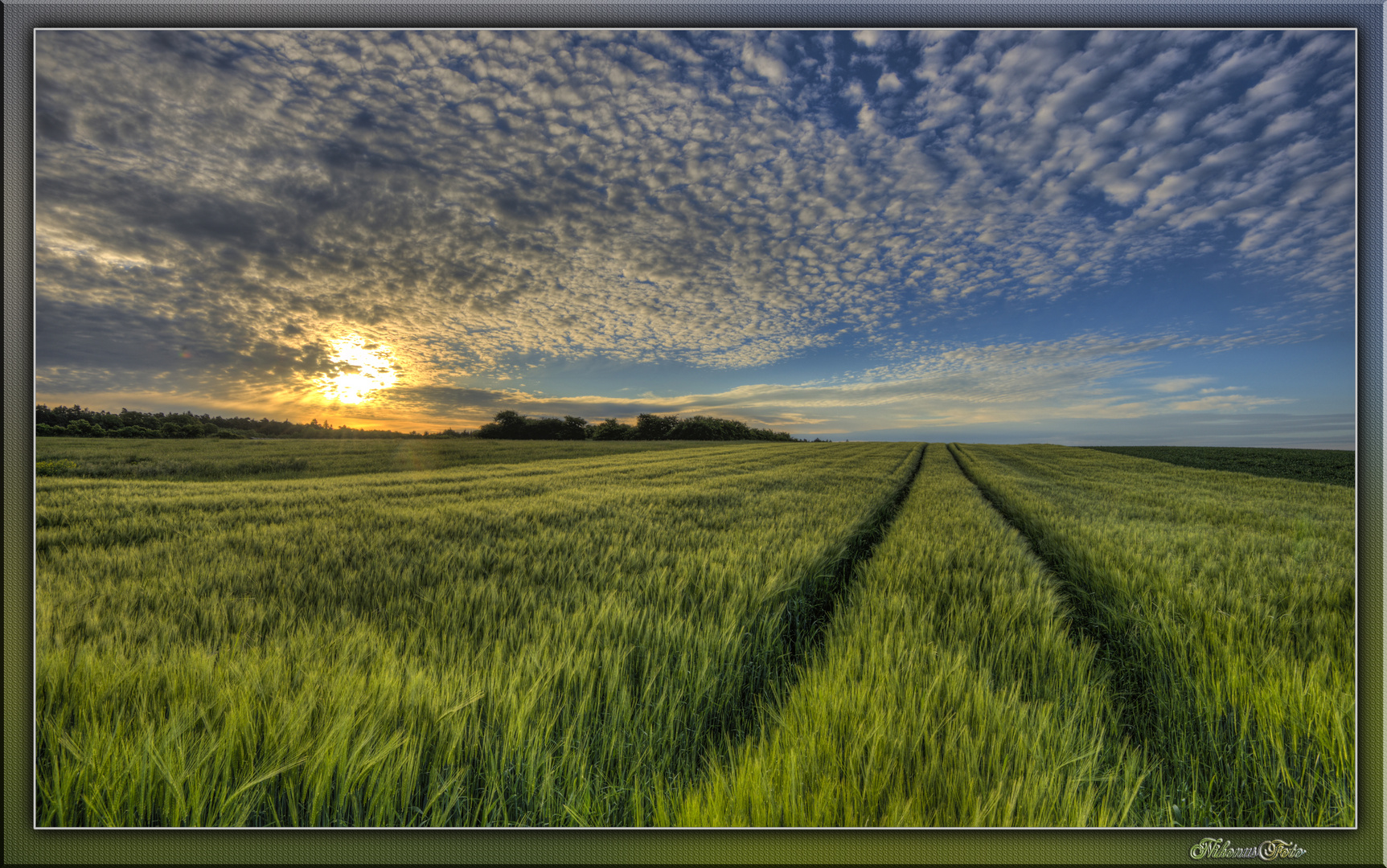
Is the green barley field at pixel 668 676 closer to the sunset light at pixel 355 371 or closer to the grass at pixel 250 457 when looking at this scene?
the grass at pixel 250 457

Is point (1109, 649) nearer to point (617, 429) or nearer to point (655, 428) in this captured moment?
point (617, 429)

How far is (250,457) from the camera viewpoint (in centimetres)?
730

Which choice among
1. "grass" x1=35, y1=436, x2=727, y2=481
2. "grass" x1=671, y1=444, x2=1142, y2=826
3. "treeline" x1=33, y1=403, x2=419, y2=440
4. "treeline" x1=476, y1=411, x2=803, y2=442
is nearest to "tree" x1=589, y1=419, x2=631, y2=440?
"treeline" x1=476, y1=411, x2=803, y2=442

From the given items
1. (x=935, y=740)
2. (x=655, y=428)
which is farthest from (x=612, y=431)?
(x=935, y=740)

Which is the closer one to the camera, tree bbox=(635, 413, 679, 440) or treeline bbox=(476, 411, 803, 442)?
treeline bbox=(476, 411, 803, 442)

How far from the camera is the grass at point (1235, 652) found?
1.81 m

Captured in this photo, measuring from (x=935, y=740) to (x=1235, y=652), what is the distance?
218 cm

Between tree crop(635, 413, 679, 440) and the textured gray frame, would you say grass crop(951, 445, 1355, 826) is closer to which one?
the textured gray frame

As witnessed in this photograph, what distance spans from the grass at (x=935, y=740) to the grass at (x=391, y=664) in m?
0.32

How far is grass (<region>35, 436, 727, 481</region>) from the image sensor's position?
3888 millimetres

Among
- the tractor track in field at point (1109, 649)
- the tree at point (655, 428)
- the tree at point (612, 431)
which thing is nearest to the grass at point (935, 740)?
the tractor track in field at point (1109, 649)

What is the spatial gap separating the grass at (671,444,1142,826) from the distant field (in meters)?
1.69

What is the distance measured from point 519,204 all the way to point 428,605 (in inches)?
112

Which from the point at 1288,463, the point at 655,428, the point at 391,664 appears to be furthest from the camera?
the point at 655,428
